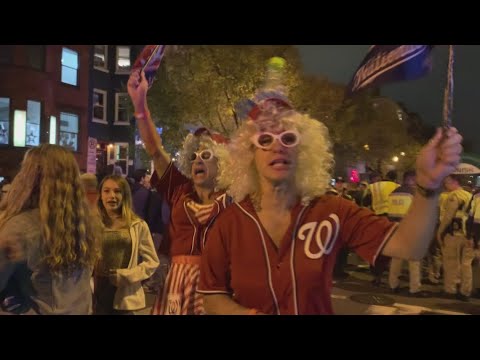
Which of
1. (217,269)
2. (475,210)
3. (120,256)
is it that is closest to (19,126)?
(120,256)

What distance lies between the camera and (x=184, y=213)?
11.5 feet

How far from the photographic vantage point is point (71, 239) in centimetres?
243

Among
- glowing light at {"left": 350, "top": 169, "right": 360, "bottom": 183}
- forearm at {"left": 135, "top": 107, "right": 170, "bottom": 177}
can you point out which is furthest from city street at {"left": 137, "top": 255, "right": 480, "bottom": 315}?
glowing light at {"left": 350, "top": 169, "right": 360, "bottom": 183}

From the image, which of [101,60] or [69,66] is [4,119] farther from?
[101,60]

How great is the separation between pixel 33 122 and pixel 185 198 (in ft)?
41.3

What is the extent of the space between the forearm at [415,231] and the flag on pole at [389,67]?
0.68 metres

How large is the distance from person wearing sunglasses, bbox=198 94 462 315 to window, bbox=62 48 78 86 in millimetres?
14879

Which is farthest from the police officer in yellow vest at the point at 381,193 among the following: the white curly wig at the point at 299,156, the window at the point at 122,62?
the window at the point at 122,62

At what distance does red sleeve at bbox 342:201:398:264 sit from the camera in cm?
212

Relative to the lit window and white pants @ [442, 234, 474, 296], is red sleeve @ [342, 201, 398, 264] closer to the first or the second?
white pants @ [442, 234, 474, 296]

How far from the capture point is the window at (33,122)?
553 inches

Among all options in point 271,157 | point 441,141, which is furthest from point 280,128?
point 441,141

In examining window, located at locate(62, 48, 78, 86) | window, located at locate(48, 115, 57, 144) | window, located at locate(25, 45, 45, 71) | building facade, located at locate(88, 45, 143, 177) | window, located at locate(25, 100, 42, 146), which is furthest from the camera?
building facade, located at locate(88, 45, 143, 177)

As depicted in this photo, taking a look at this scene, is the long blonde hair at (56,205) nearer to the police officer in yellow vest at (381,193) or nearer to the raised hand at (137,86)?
the raised hand at (137,86)
